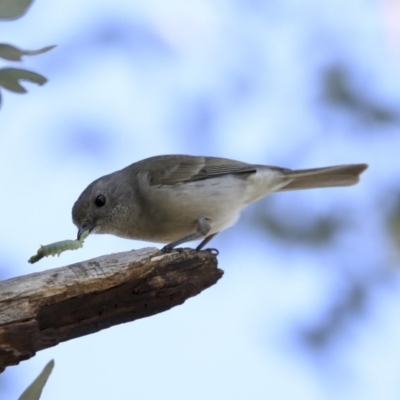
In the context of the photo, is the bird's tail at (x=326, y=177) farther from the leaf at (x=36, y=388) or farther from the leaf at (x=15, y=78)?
the leaf at (x=36, y=388)

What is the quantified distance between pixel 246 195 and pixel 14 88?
3789 millimetres

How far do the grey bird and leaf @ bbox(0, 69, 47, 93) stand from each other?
9.73 ft

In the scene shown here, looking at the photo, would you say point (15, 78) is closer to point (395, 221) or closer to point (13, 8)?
point (13, 8)

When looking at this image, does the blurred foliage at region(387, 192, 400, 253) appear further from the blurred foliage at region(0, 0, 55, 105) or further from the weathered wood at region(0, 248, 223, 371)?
the blurred foliage at region(0, 0, 55, 105)

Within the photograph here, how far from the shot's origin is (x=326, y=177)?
6.36 metres

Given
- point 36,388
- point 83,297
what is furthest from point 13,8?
point 83,297

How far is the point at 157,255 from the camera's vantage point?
344 cm

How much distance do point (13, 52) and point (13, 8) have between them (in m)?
0.13

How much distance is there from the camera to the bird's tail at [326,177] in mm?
6277

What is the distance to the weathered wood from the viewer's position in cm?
297

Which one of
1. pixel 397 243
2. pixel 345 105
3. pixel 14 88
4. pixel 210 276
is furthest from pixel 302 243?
pixel 14 88

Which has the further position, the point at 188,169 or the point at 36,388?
the point at 188,169

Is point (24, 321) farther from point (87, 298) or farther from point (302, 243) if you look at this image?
point (302, 243)

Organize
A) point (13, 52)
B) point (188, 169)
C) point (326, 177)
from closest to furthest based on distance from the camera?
1. point (13, 52)
2. point (188, 169)
3. point (326, 177)
